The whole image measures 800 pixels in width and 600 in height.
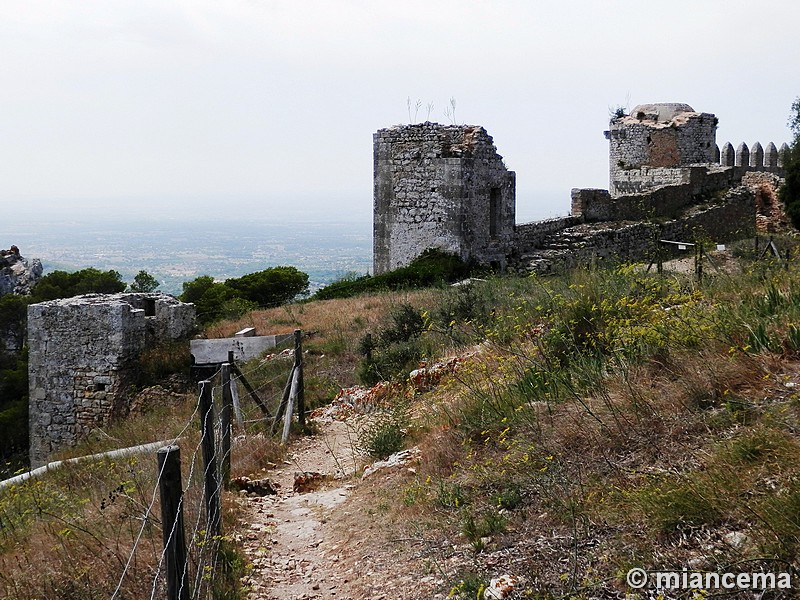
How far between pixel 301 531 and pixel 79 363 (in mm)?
9687

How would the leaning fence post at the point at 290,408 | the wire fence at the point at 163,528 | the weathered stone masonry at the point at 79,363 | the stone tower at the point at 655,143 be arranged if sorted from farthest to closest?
the stone tower at the point at 655,143
the weathered stone masonry at the point at 79,363
the leaning fence post at the point at 290,408
the wire fence at the point at 163,528

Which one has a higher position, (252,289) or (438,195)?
(438,195)

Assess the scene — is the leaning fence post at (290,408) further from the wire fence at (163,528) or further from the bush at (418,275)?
the bush at (418,275)

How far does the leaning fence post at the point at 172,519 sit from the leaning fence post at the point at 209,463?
39.4 inches

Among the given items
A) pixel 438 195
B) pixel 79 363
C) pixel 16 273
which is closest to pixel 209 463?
pixel 79 363

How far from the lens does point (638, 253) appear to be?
20.4 meters

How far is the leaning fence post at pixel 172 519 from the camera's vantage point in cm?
390

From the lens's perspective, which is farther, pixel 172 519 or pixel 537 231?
pixel 537 231

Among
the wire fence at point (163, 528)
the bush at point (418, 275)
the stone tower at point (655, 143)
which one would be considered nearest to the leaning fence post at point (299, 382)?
the wire fence at point (163, 528)

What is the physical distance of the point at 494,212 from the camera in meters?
19.5

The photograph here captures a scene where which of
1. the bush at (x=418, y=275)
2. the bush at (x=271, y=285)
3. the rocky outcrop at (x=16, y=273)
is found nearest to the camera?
the bush at (x=418, y=275)

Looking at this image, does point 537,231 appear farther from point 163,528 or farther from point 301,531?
point 163,528

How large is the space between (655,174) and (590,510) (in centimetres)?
2296

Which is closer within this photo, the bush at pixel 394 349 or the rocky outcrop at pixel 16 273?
the bush at pixel 394 349
